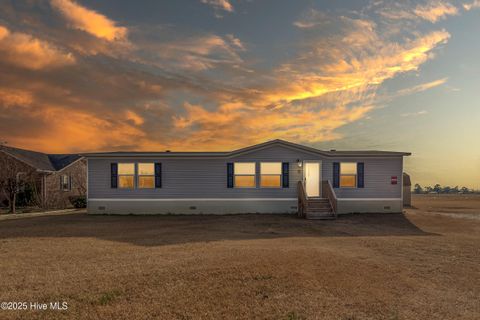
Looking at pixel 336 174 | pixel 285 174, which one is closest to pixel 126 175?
pixel 285 174

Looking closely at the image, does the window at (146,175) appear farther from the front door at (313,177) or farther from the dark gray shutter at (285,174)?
the front door at (313,177)

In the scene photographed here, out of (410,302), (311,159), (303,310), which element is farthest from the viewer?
(311,159)

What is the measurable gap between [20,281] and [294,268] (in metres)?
6.22

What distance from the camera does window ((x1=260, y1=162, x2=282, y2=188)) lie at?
69.3 ft

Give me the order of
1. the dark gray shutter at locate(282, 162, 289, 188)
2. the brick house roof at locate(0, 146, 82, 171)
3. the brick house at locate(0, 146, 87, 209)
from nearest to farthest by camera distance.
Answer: the dark gray shutter at locate(282, 162, 289, 188) → the brick house at locate(0, 146, 87, 209) → the brick house roof at locate(0, 146, 82, 171)

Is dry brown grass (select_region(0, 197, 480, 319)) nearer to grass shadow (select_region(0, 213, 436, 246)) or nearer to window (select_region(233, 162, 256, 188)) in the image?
grass shadow (select_region(0, 213, 436, 246))

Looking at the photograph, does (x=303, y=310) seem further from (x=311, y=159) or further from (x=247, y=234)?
(x=311, y=159)

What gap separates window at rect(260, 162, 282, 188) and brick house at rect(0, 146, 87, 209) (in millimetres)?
19631

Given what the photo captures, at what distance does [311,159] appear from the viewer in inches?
829

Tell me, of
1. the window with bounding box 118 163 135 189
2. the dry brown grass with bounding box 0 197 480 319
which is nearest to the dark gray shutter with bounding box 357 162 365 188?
the dry brown grass with bounding box 0 197 480 319

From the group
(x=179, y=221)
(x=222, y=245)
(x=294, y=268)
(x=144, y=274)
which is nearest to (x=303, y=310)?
(x=294, y=268)

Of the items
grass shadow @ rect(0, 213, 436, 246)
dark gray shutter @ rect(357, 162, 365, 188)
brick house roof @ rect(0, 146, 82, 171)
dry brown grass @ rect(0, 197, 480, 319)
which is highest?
brick house roof @ rect(0, 146, 82, 171)

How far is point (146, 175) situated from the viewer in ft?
70.6

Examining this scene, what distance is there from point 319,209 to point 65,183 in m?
27.3
